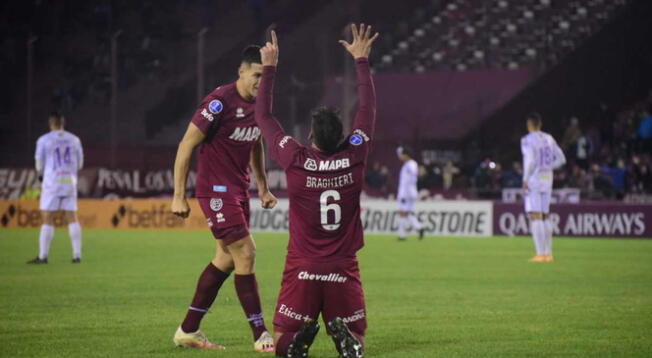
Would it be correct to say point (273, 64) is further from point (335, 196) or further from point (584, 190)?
point (584, 190)

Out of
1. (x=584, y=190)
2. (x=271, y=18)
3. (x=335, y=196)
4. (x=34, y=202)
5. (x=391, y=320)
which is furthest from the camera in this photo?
(x=271, y=18)

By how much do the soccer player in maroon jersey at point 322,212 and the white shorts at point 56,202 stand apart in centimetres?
1204

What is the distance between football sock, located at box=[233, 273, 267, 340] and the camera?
960 cm

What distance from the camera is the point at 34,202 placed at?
33.9m

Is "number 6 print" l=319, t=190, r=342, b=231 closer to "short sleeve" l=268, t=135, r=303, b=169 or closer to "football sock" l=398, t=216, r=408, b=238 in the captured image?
"short sleeve" l=268, t=135, r=303, b=169

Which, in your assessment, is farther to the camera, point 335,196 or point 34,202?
point 34,202

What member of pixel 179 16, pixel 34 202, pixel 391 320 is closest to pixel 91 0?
pixel 179 16

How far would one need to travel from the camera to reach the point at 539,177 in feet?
71.1

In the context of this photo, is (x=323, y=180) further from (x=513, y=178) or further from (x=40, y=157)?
(x=513, y=178)

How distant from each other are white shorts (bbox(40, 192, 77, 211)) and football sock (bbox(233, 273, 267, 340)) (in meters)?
11.0

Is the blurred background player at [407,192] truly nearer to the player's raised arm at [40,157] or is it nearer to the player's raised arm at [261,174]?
the player's raised arm at [40,157]

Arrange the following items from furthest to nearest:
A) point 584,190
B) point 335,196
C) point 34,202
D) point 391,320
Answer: point 34,202, point 584,190, point 391,320, point 335,196

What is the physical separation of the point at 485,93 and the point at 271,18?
38.8 feet

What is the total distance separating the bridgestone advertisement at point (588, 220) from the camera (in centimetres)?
2974
